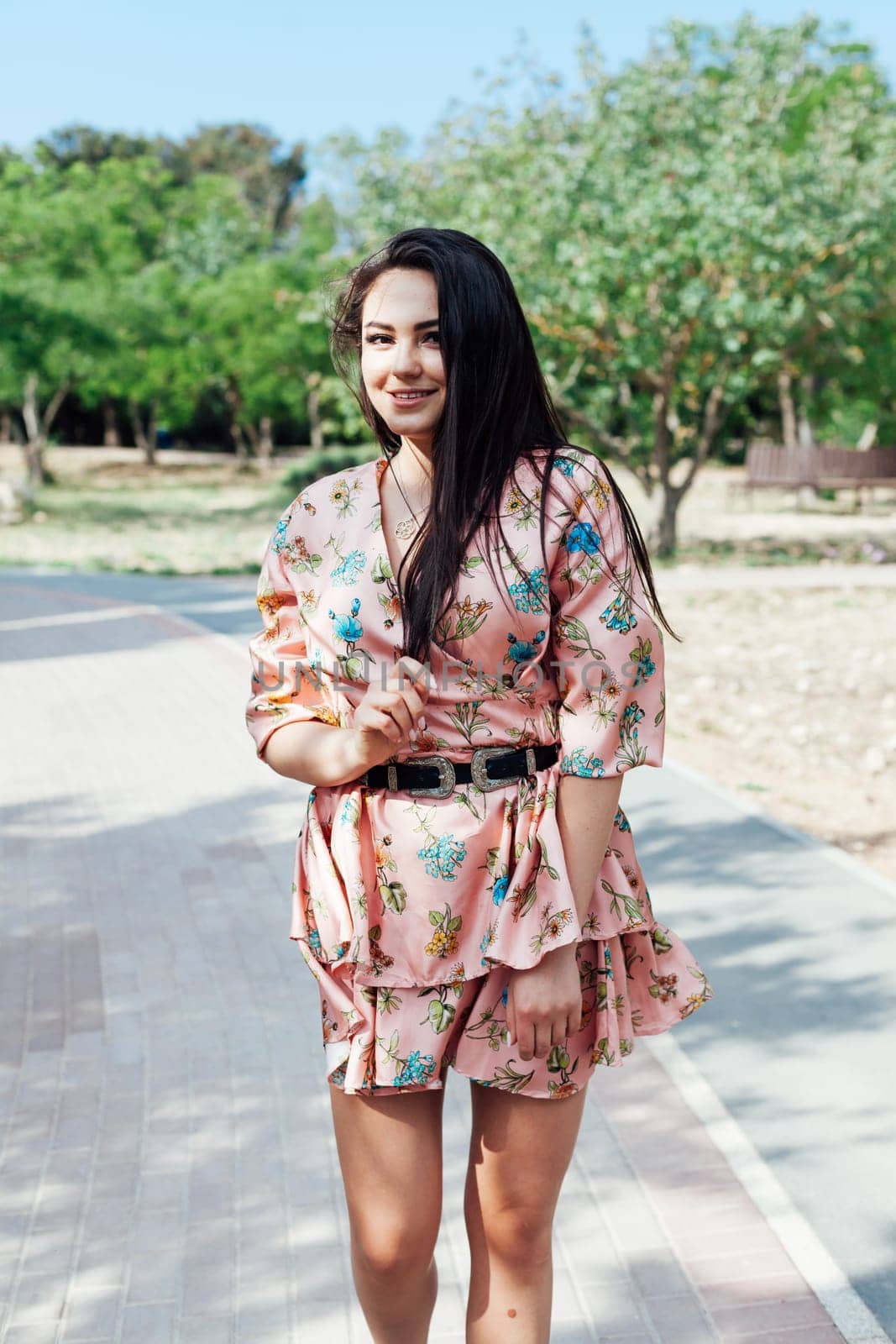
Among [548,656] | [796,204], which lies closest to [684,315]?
[796,204]

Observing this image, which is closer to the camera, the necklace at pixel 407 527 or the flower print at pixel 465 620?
the flower print at pixel 465 620

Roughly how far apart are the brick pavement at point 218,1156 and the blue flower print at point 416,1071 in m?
1.11

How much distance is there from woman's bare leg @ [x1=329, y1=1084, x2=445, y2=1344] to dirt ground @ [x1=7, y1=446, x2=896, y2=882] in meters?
4.13

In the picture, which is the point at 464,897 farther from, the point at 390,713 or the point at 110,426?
the point at 110,426

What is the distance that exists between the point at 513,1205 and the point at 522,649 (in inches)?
33.6

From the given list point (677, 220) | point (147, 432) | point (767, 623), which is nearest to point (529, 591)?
point (767, 623)

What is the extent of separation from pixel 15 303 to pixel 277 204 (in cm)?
4015

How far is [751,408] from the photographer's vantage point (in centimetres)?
3331

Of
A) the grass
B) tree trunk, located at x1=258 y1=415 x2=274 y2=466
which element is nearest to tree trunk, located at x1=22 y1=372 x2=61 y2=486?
the grass

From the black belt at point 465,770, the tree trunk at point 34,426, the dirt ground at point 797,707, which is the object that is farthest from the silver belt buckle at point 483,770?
the tree trunk at point 34,426

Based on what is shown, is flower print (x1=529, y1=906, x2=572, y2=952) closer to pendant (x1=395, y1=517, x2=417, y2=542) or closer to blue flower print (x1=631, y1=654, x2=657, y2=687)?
blue flower print (x1=631, y1=654, x2=657, y2=687)

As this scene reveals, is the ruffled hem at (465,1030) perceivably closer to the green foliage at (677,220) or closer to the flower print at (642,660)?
the flower print at (642,660)

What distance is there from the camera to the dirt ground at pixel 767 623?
719 cm

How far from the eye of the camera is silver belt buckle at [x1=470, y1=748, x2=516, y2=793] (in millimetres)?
2000
